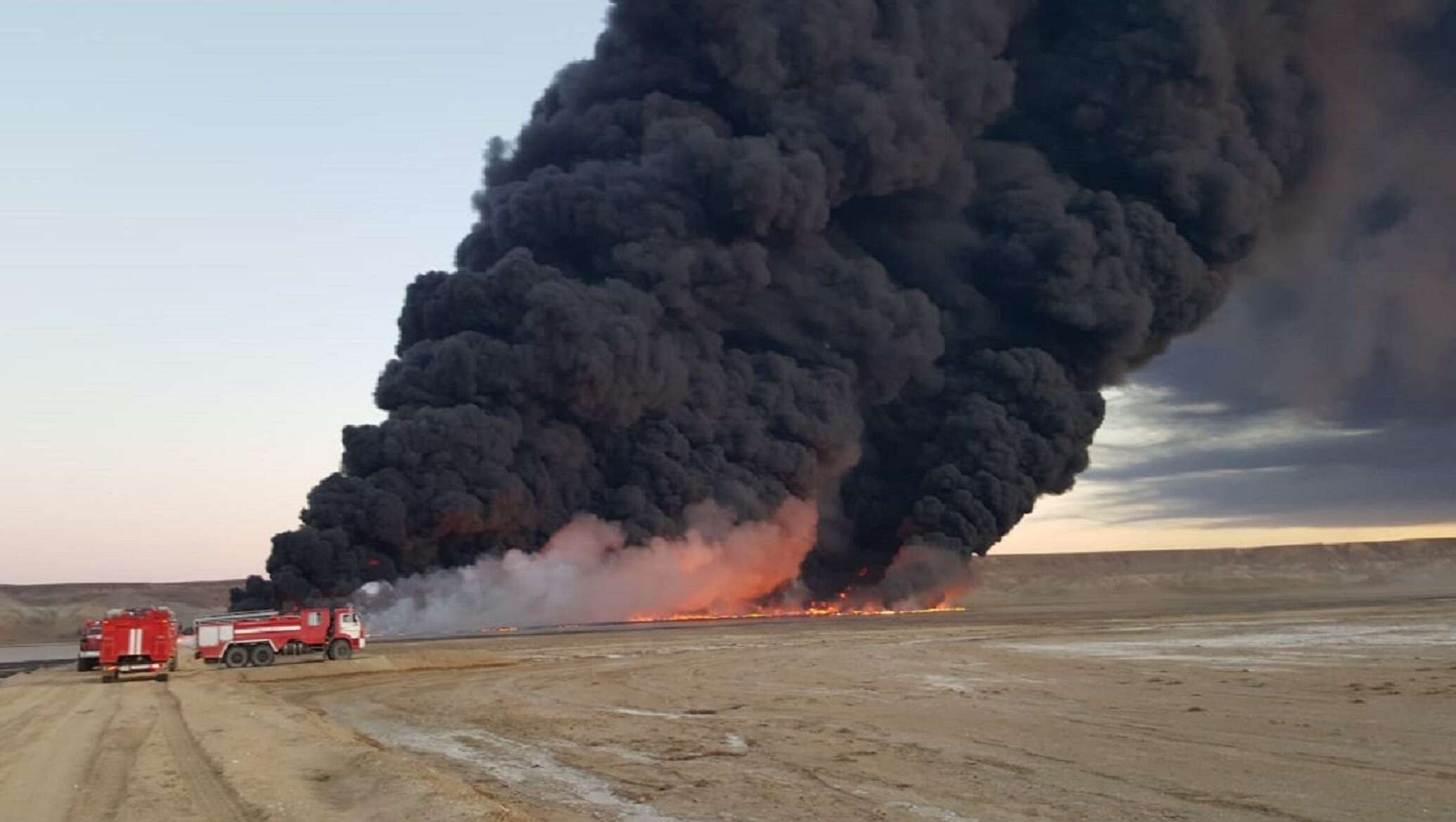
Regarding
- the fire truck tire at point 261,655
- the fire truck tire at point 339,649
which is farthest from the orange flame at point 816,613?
the fire truck tire at point 261,655

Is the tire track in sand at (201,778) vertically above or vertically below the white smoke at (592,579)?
below

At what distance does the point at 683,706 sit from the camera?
1268 inches

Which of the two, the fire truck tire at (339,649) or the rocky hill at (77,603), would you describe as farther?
the rocky hill at (77,603)

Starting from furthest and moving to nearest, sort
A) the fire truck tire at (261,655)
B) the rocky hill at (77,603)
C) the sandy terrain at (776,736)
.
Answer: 1. the rocky hill at (77,603)
2. the fire truck tire at (261,655)
3. the sandy terrain at (776,736)

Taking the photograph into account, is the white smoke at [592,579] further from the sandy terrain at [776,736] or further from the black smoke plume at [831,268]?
the sandy terrain at [776,736]

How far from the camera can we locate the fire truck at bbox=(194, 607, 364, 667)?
52.4 metres

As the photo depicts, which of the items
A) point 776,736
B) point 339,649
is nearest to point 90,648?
A: point 339,649

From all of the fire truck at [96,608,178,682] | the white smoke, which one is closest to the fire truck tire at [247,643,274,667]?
the fire truck at [96,608,178,682]

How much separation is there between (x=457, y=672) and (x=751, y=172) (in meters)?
35.4

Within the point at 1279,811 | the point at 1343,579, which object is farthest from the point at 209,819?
the point at 1343,579

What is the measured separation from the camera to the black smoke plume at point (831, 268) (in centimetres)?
6838

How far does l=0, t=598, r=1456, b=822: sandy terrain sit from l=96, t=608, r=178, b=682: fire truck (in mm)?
1066

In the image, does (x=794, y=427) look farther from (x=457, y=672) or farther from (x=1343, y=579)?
(x=1343, y=579)

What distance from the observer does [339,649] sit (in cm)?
5338
